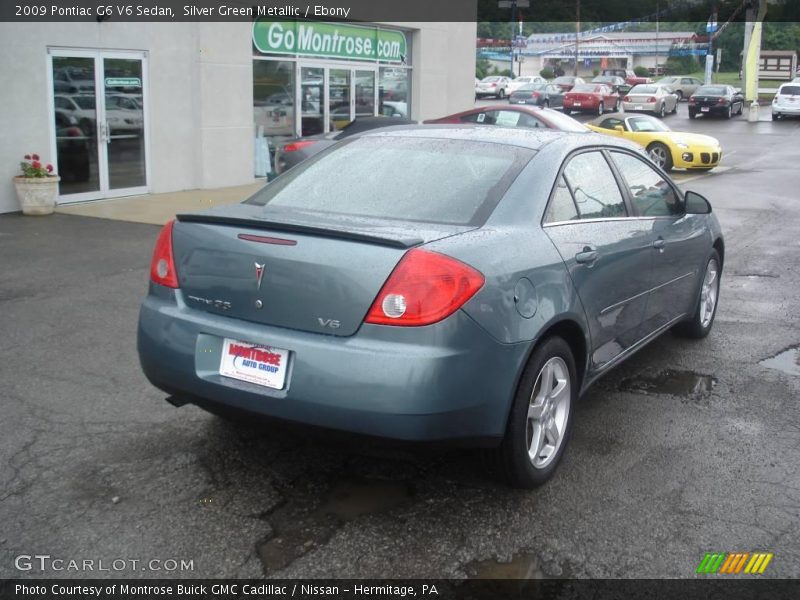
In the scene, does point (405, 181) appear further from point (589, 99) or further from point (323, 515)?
point (589, 99)

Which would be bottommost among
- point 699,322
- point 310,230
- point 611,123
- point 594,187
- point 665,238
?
point 699,322

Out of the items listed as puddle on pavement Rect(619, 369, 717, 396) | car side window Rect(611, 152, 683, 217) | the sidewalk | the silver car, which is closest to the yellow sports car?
the sidewalk

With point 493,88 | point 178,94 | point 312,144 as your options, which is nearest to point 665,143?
point 312,144

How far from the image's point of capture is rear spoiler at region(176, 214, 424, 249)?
3479 mm

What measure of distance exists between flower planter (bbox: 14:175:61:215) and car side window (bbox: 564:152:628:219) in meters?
9.26

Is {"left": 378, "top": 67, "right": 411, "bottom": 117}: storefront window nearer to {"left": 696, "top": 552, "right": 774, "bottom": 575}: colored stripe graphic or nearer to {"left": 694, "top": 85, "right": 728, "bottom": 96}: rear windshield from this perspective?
{"left": 696, "top": 552, "right": 774, "bottom": 575}: colored stripe graphic

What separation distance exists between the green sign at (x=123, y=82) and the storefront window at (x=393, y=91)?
724cm

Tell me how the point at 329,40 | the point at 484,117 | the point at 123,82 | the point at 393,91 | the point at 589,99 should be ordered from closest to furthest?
the point at 123,82
the point at 484,117
the point at 329,40
the point at 393,91
the point at 589,99

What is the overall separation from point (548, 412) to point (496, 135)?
151 centimetres

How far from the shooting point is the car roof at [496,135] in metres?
4.48

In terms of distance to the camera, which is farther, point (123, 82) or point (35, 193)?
point (123, 82)

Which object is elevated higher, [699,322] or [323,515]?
[699,322]

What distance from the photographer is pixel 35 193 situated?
11.9 meters

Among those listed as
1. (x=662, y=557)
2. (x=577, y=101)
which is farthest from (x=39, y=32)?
(x=577, y=101)
